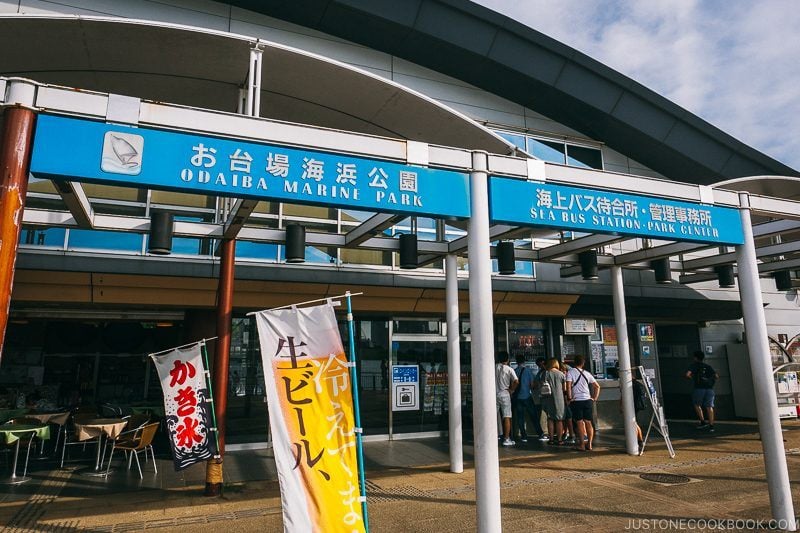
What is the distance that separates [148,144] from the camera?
13.3 feet

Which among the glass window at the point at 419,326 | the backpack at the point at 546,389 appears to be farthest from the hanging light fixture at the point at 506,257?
the glass window at the point at 419,326

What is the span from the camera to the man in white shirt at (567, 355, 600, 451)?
9.48m

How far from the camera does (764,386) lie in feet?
19.0

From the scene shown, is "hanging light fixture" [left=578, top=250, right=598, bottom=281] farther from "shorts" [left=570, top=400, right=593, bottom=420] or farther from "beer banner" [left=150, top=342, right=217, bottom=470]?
"beer banner" [left=150, top=342, right=217, bottom=470]

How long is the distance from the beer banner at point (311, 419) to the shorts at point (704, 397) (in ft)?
35.5

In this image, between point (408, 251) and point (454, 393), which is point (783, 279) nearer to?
point (454, 393)

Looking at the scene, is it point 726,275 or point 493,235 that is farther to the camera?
point 726,275

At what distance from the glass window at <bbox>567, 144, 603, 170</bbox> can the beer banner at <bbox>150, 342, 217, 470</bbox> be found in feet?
32.7

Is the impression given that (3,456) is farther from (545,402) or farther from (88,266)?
(545,402)

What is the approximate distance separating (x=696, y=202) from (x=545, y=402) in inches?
250

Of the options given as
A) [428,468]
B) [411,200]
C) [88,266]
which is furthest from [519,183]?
[88,266]

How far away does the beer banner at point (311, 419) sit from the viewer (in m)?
3.66

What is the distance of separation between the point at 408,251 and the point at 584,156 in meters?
7.59

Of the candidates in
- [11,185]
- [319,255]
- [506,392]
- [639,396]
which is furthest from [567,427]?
[11,185]
